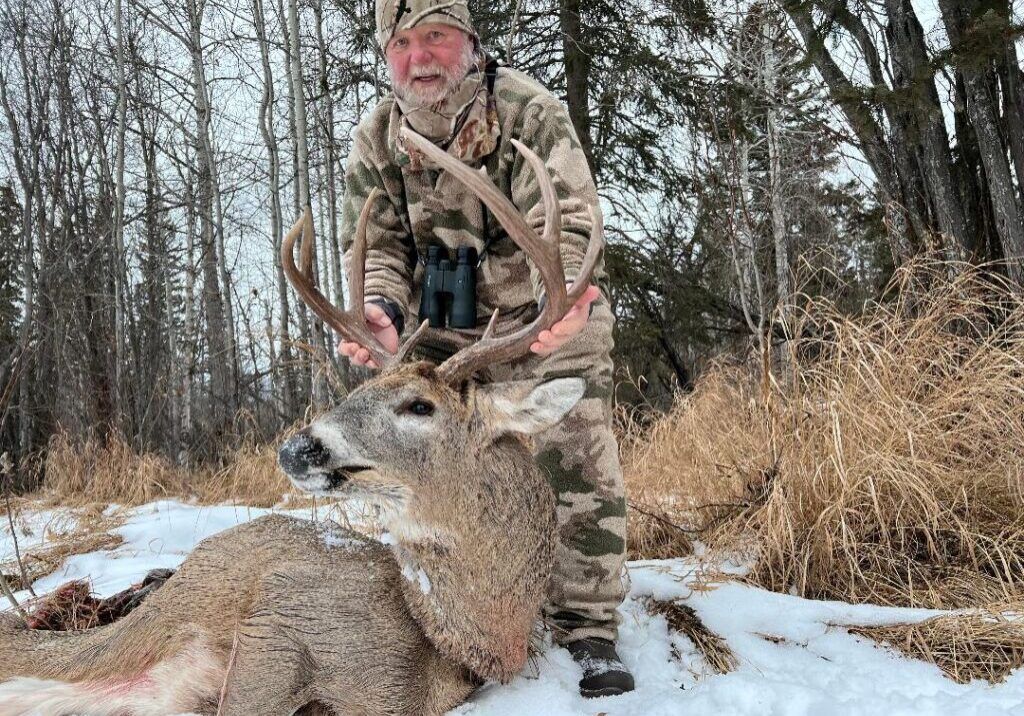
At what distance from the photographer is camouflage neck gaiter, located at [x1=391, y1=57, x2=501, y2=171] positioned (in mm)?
2871

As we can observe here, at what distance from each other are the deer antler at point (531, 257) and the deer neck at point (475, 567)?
31 cm

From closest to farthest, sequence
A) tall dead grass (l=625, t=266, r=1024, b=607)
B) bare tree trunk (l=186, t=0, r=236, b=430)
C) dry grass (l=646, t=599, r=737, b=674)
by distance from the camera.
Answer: dry grass (l=646, t=599, r=737, b=674) < tall dead grass (l=625, t=266, r=1024, b=607) < bare tree trunk (l=186, t=0, r=236, b=430)

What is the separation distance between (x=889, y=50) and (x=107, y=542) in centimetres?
704

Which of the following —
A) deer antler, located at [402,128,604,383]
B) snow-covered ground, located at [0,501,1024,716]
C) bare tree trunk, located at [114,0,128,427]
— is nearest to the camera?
deer antler, located at [402,128,604,383]

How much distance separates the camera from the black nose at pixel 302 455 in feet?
6.56

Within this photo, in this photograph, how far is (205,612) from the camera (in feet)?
7.22

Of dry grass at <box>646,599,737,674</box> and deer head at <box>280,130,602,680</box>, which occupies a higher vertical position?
deer head at <box>280,130,602,680</box>

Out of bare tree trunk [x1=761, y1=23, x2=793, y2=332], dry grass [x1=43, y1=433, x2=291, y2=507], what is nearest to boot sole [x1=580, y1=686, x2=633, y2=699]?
dry grass [x1=43, y1=433, x2=291, y2=507]

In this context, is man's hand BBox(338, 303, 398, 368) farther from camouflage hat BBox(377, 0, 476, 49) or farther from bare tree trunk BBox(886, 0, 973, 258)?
bare tree trunk BBox(886, 0, 973, 258)

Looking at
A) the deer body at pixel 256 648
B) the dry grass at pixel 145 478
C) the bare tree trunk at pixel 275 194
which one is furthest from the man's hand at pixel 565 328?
the bare tree trunk at pixel 275 194

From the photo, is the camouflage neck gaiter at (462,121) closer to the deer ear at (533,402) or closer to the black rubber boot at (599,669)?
the deer ear at (533,402)

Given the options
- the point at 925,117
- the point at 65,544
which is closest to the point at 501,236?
the point at 65,544

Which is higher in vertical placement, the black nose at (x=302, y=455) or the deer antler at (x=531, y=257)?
the deer antler at (x=531, y=257)

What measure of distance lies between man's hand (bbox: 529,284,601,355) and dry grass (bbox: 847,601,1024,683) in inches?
62.0
